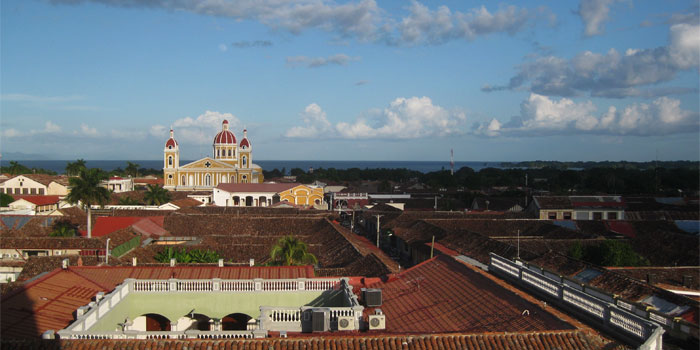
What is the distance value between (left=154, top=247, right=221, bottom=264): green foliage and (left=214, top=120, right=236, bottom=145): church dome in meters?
69.5

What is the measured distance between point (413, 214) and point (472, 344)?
A: 42.9 meters

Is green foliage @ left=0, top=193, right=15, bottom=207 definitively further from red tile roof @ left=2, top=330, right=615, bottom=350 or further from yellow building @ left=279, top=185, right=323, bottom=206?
red tile roof @ left=2, top=330, right=615, bottom=350

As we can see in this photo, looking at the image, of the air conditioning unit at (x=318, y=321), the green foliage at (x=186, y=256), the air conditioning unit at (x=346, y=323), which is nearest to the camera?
the air conditioning unit at (x=318, y=321)

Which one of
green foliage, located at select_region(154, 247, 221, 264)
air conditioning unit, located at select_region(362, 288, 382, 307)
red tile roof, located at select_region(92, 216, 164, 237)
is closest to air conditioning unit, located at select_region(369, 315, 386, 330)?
air conditioning unit, located at select_region(362, 288, 382, 307)

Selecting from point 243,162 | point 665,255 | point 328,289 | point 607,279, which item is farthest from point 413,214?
point 243,162

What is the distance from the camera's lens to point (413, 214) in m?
54.5

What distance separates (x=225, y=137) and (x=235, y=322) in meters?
84.7

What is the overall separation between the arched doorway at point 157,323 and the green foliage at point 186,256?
13.1m

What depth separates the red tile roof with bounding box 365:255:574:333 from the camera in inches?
521

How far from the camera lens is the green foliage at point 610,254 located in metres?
31.2

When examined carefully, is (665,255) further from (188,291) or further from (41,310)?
(41,310)

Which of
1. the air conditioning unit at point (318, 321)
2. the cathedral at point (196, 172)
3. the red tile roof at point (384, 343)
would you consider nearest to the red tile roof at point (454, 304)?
the red tile roof at point (384, 343)

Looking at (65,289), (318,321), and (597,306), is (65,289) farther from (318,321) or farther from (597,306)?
(597,306)

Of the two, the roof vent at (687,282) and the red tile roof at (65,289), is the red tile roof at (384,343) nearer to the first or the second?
the red tile roof at (65,289)
